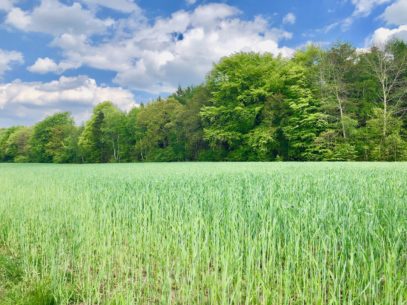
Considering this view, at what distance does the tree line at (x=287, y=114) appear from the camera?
34.7 meters

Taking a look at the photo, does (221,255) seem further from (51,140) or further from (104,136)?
(51,140)

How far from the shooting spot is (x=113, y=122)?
65.3 m

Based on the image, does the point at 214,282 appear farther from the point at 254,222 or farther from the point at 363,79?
the point at 363,79

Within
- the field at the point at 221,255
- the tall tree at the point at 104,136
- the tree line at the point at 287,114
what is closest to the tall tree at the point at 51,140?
the tall tree at the point at 104,136

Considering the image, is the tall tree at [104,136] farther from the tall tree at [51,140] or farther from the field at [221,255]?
the field at [221,255]

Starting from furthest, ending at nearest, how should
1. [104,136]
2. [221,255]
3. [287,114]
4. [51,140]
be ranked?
1. [51,140]
2. [104,136]
3. [287,114]
4. [221,255]

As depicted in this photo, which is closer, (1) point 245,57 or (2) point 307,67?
(2) point 307,67

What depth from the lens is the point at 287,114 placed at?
41.5 metres

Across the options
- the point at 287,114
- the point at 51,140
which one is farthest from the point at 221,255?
the point at 51,140

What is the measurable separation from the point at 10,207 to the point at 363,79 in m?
40.9

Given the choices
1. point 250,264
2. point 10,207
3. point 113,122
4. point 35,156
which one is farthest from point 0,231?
point 35,156

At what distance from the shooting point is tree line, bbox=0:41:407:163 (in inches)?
1367

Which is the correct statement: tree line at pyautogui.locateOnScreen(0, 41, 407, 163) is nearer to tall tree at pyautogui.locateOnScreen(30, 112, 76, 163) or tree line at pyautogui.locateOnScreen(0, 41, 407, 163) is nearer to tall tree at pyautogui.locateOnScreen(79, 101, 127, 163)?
tall tree at pyautogui.locateOnScreen(79, 101, 127, 163)

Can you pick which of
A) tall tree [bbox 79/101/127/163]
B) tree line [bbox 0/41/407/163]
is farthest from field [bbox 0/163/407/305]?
tall tree [bbox 79/101/127/163]
